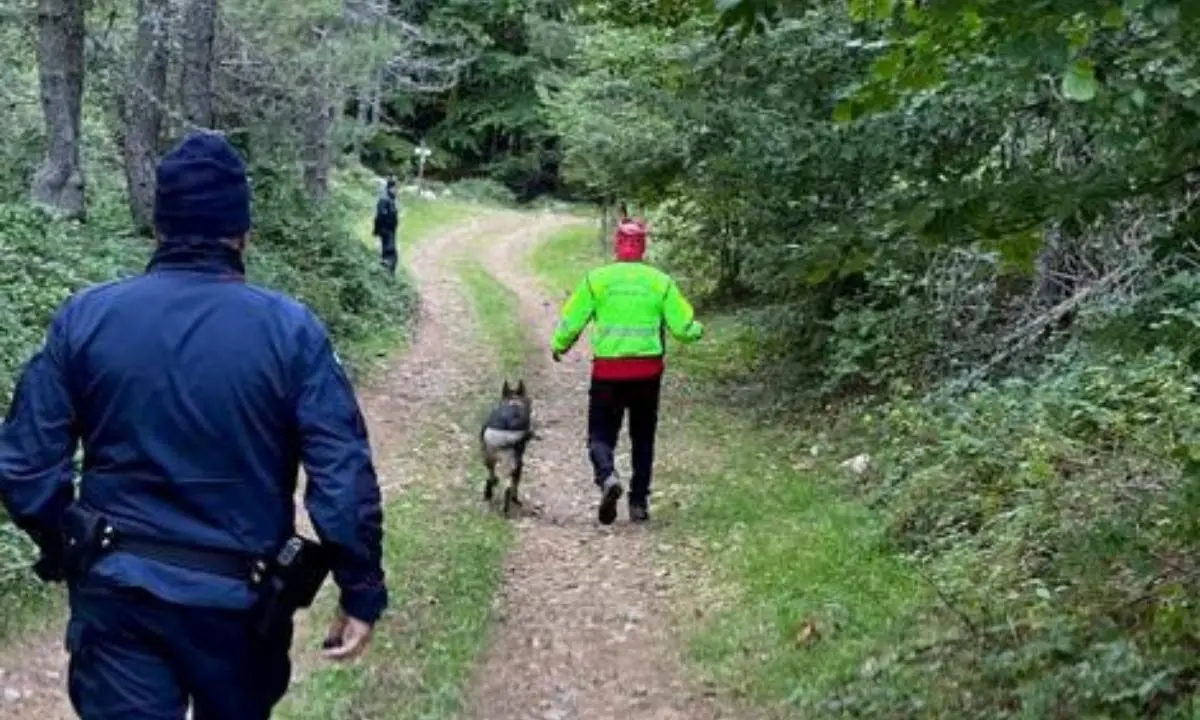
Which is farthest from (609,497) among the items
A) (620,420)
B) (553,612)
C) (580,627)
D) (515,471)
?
(580,627)

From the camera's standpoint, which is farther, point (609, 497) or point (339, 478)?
point (609, 497)

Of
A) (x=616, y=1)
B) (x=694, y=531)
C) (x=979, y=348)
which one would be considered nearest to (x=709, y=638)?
(x=694, y=531)

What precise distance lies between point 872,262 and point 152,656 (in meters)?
3.38

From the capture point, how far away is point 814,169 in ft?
44.9

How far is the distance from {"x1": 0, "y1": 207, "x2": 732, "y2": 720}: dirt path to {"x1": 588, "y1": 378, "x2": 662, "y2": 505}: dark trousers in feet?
1.47

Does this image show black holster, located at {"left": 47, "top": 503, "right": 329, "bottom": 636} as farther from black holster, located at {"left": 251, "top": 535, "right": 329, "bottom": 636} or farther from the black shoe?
the black shoe

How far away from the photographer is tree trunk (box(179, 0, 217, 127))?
18234 millimetres

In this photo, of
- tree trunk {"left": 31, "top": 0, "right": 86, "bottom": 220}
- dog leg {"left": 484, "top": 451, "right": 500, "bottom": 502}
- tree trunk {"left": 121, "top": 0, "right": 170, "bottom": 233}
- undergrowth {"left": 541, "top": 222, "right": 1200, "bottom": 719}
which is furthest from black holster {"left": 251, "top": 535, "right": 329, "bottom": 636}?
tree trunk {"left": 121, "top": 0, "right": 170, "bottom": 233}

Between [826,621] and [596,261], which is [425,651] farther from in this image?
[596,261]

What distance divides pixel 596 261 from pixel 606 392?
99.9 feet

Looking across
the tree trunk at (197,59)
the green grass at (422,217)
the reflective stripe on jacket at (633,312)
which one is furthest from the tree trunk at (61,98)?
the green grass at (422,217)

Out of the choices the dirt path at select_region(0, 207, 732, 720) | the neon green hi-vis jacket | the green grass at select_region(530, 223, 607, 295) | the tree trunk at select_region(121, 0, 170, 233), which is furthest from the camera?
the green grass at select_region(530, 223, 607, 295)

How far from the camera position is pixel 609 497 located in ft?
37.1

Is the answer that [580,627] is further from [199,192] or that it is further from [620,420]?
[199,192]
